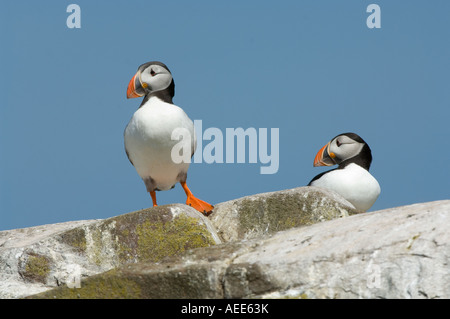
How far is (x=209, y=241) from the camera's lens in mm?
7203

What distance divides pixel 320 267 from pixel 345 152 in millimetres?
9059

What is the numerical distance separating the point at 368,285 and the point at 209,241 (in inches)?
115

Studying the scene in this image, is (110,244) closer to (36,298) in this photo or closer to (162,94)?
(36,298)

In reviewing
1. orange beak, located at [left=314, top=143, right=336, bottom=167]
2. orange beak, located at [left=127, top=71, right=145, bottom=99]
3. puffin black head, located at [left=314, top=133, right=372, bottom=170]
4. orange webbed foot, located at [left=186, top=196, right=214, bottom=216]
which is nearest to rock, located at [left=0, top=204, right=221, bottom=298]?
orange webbed foot, located at [left=186, top=196, right=214, bottom=216]

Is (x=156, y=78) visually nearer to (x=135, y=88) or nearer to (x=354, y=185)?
(x=135, y=88)

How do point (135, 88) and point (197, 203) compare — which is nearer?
point (197, 203)

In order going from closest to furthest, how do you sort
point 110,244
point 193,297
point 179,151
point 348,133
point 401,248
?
point 401,248
point 193,297
point 110,244
point 179,151
point 348,133

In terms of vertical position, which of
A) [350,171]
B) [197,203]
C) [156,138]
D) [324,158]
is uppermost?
[156,138]

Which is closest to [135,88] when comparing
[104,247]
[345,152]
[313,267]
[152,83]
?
A: [152,83]

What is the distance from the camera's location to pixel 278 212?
8.15 m

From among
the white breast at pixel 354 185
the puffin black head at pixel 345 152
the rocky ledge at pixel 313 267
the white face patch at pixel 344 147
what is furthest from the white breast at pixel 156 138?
the white face patch at pixel 344 147

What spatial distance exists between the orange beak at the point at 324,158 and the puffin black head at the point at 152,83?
3.99 meters

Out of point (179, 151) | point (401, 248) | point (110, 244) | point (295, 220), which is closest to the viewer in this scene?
point (401, 248)

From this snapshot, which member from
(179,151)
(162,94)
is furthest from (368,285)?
(162,94)
